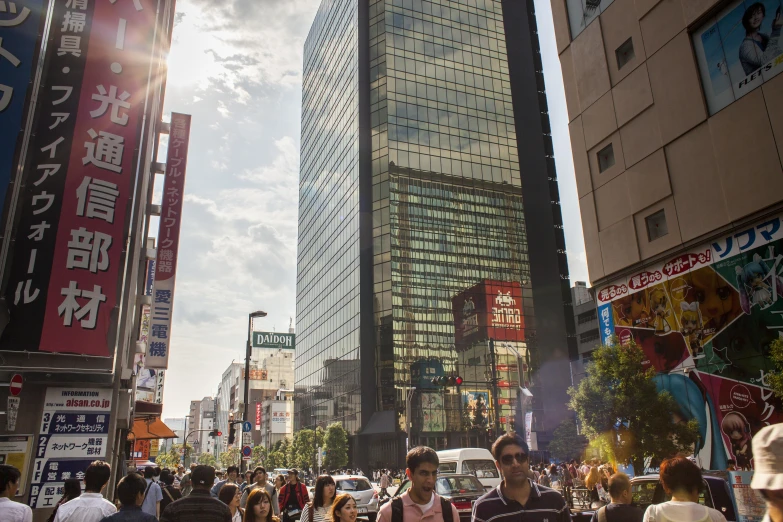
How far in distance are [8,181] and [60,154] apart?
141 cm

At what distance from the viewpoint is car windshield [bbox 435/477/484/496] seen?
14.5m

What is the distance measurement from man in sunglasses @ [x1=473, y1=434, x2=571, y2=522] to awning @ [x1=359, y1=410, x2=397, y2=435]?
56.6 m

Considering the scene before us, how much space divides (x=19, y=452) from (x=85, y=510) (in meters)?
8.69

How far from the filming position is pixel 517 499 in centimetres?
403

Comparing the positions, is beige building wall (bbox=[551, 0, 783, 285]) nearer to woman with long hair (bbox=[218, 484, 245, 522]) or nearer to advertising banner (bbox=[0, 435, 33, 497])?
woman with long hair (bbox=[218, 484, 245, 522])

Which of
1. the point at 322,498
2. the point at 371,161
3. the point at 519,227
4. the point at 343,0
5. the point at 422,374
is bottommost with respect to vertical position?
the point at 322,498

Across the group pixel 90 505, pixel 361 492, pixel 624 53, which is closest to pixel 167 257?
pixel 361 492

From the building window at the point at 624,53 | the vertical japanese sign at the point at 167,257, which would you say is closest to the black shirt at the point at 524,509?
the vertical japanese sign at the point at 167,257

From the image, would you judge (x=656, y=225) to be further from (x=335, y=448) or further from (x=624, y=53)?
(x=335, y=448)

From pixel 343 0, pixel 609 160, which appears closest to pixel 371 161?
pixel 343 0

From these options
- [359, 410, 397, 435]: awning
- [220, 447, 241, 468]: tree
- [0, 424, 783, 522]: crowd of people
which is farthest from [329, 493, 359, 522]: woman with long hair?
[220, 447, 241, 468]: tree

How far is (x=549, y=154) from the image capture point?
75375 millimetres

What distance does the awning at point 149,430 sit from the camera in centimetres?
2370

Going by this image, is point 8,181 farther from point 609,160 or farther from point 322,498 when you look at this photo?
point 609,160
